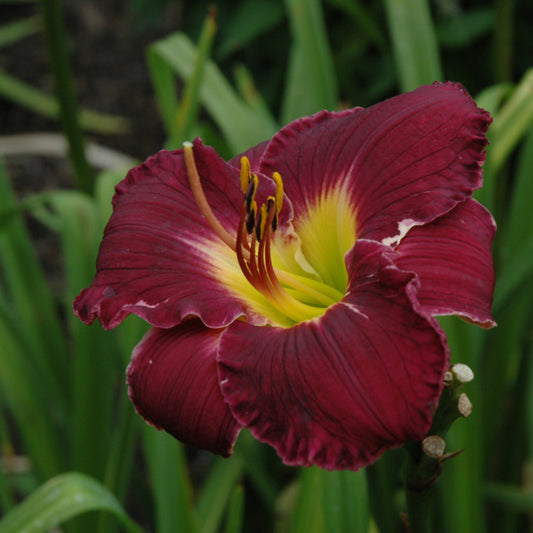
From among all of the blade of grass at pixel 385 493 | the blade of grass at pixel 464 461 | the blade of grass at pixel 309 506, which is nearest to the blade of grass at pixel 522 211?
the blade of grass at pixel 464 461

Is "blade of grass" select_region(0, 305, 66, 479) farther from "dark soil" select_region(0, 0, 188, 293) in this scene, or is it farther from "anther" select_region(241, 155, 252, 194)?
"dark soil" select_region(0, 0, 188, 293)

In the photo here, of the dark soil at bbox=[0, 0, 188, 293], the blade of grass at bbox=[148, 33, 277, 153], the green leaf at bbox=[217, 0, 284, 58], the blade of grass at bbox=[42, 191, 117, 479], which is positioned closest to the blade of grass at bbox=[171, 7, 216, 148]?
the blade of grass at bbox=[148, 33, 277, 153]

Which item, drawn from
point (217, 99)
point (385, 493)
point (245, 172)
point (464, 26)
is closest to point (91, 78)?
point (464, 26)

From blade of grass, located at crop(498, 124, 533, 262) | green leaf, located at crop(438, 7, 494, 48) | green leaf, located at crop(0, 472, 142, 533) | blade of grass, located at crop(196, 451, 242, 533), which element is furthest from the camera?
green leaf, located at crop(438, 7, 494, 48)

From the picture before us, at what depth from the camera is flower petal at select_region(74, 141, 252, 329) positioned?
684 millimetres

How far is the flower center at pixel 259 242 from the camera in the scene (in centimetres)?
66

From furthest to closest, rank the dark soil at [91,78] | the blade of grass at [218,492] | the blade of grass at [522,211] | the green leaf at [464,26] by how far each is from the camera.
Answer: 1. the dark soil at [91,78]
2. the green leaf at [464,26]
3. the blade of grass at [218,492]
4. the blade of grass at [522,211]

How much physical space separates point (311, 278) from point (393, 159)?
0.17 meters

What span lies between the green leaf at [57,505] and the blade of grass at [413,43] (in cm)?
81

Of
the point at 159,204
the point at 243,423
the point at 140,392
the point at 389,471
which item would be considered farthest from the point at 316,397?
the point at 389,471

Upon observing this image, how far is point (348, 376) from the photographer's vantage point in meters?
0.58

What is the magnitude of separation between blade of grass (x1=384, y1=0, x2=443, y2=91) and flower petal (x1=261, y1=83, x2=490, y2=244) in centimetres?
50

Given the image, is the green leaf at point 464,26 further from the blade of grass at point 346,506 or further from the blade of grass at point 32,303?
the blade of grass at point 346,506

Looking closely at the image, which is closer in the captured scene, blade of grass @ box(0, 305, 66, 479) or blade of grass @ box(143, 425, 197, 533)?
blade of grass @ box(143, 425, 197, 533)
